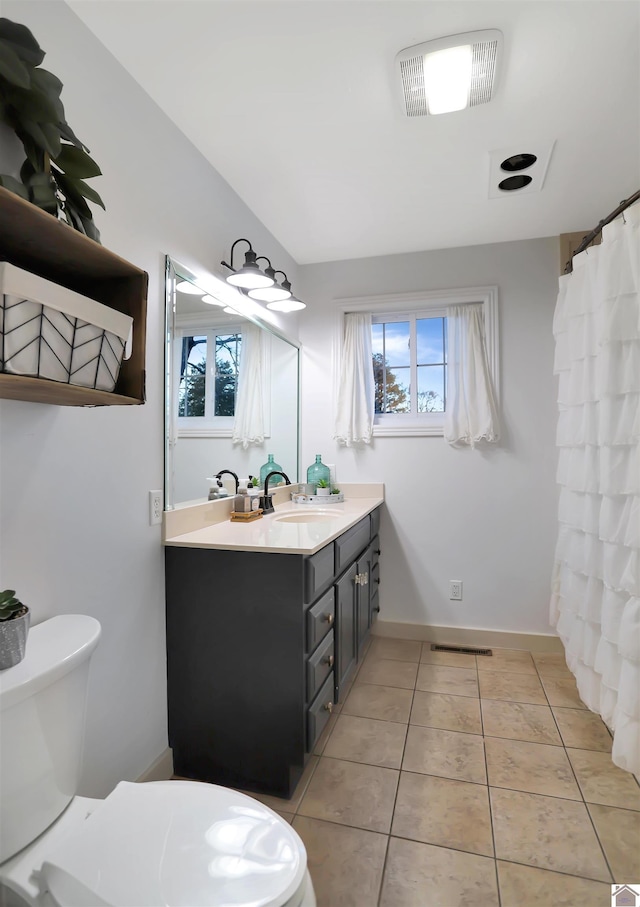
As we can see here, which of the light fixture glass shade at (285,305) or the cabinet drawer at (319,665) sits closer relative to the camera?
the cabinet drawer at (319,665)

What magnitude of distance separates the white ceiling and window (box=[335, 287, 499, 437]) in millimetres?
532

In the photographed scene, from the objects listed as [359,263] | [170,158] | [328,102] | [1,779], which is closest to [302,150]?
[328,102]

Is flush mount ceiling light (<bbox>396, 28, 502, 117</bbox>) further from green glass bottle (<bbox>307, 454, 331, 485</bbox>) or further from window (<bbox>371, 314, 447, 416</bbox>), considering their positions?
green glass bottle (<bbox>307, 454, 331, 485</bbox>)

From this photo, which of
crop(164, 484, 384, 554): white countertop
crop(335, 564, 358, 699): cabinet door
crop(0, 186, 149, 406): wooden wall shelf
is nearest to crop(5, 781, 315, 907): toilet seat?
crop(164, 484, 384, 554): white countertop

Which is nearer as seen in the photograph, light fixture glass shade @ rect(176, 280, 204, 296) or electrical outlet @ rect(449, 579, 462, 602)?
light fixture glass shade @ rect(176, 280, 204, 296)

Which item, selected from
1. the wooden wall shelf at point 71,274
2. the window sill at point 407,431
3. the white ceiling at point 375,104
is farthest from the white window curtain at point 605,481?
the wooden wall shelf at point 71,274

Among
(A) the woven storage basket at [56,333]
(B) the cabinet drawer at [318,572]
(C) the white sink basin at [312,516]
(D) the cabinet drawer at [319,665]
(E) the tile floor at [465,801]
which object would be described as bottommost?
(E) the tile floor at [465,801]

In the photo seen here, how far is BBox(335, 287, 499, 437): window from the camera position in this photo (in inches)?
118

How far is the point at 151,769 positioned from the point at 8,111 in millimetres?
1907

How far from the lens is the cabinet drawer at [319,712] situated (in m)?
1.61

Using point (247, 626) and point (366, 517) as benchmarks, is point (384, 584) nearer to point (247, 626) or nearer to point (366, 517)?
point (366, 517)

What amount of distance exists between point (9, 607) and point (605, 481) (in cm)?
192

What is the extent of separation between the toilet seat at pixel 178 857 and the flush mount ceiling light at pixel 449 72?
2079 mm

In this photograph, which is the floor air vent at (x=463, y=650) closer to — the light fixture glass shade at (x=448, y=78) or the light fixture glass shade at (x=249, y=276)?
the light fixture glass shade at (x=249, y=276)
